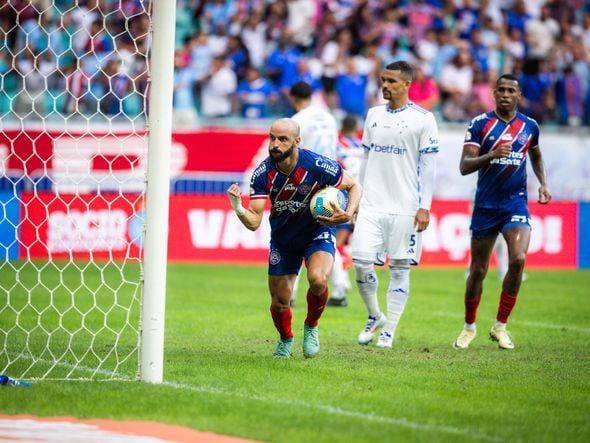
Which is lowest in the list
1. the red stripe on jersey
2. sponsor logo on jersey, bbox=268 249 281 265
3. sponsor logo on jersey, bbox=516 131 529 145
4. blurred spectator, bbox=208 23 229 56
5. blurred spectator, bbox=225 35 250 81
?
sponsor logo on jersey, bbox=268 249 281 265

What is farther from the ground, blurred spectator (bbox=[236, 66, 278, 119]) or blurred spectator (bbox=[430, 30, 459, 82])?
blurred spectator (bbox=[430, 30, 459, 82])

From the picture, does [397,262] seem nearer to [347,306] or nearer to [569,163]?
[347,306]

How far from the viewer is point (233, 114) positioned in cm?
2338

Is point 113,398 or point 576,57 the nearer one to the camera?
point 113,398

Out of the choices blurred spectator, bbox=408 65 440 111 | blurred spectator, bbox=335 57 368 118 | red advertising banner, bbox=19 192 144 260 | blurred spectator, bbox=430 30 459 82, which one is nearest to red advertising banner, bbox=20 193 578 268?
red advertising banner, bbox=19 192 144 260

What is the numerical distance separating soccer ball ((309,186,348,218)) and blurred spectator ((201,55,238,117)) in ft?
46.3

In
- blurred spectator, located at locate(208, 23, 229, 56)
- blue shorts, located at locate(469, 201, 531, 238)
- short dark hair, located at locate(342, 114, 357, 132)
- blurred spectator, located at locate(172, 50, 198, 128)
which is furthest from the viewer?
blurred spectator, located at locate(208, 23, 229, 56)

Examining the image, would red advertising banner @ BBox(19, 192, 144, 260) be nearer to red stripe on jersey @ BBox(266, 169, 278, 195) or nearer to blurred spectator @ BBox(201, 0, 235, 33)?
blurred spectator @ BBox(201, 0, 235, 33)

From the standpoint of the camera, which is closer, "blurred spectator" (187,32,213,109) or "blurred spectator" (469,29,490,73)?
"blurred spectator" (187,32,213,109)

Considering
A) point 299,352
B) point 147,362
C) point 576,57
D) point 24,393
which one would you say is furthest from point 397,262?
point 576,57

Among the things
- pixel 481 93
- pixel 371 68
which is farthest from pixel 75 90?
pixel 481 93

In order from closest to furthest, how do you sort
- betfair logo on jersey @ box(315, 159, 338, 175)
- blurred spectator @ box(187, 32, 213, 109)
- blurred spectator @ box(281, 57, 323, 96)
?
betfair logo on jersey @ box(315, 159, 338, 175), blurred spectator @ box(281, 57, 323, 96), blurred spectator @ box(187, 32, 213, 109)

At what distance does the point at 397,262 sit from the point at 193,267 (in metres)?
9.41

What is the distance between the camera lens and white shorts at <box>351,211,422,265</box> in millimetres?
10711
